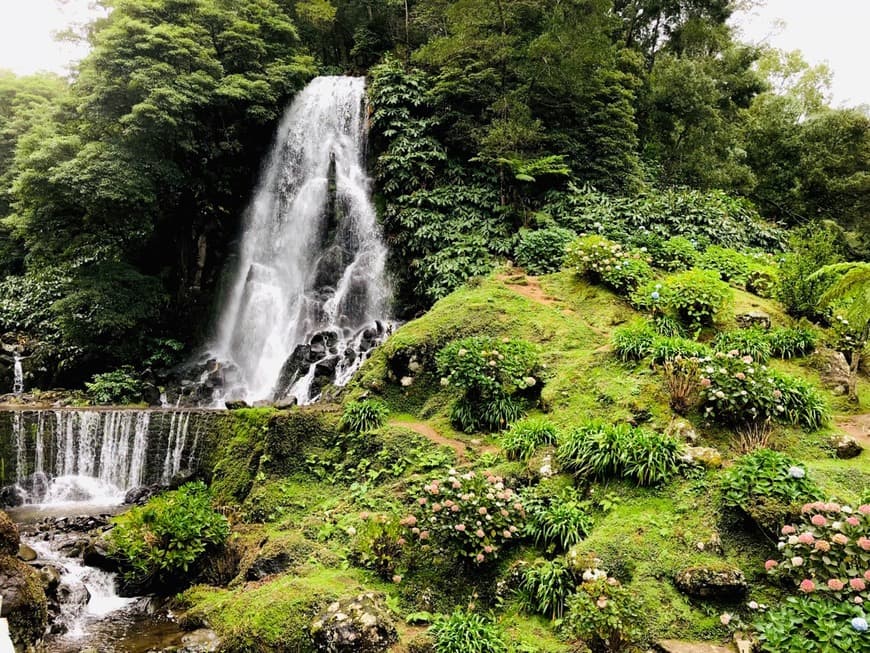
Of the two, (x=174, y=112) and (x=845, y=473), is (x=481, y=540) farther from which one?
(x=174, y=112)

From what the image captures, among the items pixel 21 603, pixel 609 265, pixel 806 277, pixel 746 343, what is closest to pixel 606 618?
pixel 746 343

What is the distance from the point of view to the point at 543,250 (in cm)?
1259

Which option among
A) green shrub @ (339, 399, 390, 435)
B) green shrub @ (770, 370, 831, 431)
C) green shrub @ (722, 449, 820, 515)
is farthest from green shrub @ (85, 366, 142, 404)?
green shrub @ (770, 370, 831, 431)

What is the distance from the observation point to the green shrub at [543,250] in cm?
1237

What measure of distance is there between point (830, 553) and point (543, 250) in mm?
9455

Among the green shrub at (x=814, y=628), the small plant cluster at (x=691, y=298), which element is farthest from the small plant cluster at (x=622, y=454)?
the small plant cluster at (x=691, y=298)

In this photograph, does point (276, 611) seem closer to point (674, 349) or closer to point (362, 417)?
point (362, 417)

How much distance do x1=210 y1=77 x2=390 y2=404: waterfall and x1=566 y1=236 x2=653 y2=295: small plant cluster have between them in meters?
5.63

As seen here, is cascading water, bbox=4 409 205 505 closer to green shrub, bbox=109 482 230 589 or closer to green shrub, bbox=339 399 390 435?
green shrub, bbox=109 482 230 589

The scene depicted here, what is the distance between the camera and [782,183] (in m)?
18.1

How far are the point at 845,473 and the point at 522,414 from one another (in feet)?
12.3

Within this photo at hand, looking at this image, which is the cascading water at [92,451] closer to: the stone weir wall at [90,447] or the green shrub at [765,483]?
the stone weir wall at [90,447]

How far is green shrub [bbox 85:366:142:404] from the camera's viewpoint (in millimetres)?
14219

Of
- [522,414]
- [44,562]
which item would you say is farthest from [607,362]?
[44,562]
